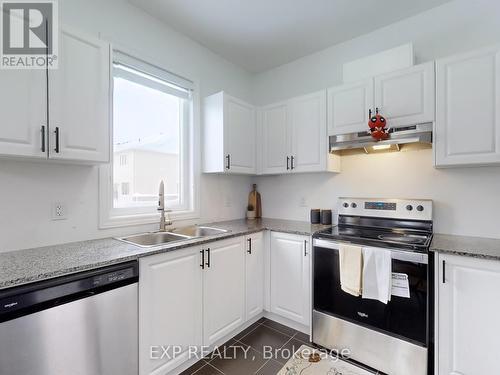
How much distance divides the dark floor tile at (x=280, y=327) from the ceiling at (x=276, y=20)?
2.90m

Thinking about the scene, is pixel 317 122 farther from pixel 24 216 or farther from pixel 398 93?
pixel 24 216

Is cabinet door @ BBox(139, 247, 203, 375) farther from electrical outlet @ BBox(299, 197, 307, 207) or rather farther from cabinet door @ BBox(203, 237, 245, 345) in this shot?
electrical outlet @ BBox(299, 197, 307, 207)

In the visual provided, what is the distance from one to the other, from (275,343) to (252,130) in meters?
2.17

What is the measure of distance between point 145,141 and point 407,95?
2288 millimetres

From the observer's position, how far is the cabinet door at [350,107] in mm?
2166

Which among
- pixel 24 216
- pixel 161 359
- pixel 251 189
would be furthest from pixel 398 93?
pixel 24 216

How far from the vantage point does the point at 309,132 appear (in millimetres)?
2529

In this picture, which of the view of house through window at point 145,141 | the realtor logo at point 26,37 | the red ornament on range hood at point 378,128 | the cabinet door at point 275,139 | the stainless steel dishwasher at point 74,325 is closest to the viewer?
the stainless steel dishwasher at point 74,325

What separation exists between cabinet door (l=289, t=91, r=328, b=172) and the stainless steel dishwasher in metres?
1.82

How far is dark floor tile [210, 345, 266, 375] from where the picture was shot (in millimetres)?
1803

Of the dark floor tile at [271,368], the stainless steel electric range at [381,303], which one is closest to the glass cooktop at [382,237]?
the stainless steel electric range at [381,303]

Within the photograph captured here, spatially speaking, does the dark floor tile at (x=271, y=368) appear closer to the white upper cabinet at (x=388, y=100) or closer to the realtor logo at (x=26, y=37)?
the white upper cabinet at (x=388, y=100)

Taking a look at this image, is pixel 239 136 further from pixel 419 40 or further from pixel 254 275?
pixel 419 40

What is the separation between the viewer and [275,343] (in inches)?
→ 83.5
